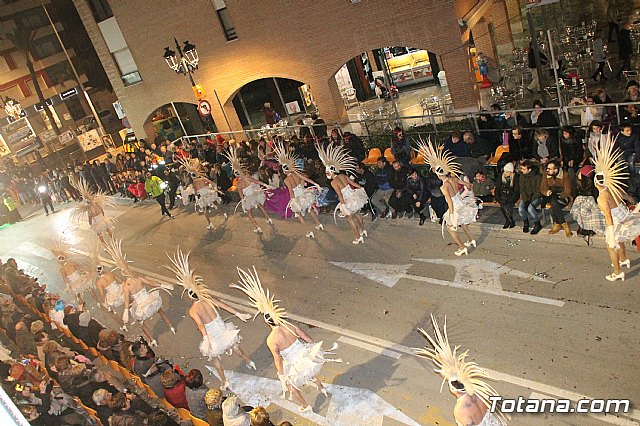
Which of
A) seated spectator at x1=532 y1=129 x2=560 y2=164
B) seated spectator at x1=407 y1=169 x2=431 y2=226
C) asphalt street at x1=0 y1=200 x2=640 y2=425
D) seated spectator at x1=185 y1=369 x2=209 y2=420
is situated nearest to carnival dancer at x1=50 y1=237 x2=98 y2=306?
asphalt street at x1=0 y1=200 x2=640 y2=425

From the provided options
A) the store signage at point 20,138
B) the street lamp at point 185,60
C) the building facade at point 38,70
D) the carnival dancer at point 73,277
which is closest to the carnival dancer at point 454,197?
the carnival dancer at point 73,277

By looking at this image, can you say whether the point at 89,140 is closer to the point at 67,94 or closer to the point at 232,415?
the point at 67,94

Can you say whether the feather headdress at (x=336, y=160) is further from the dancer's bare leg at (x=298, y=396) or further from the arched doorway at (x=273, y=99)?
the arched doorway at (x=273, y=99)

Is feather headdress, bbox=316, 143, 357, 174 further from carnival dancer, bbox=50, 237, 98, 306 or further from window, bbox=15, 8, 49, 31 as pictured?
window, bbox=15, 8, 49, 31

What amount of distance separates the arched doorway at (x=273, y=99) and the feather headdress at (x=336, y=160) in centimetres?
1504

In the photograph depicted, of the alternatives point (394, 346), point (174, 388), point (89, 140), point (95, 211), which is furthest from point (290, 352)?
point (89, 140)

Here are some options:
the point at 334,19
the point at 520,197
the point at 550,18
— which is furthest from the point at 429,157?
the point at 550,18

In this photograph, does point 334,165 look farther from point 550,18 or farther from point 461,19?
point 550,18

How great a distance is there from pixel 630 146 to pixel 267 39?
15371 mm

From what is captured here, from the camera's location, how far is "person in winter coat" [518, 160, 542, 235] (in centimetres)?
1048

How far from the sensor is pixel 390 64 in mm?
26234

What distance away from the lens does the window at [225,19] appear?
74.7 ft

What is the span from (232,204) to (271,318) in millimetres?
10636

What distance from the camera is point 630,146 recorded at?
10.4 metres
